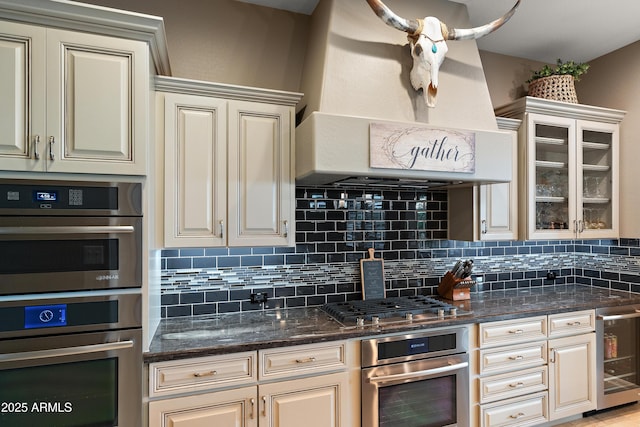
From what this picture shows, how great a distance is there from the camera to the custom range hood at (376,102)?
6.61 feet

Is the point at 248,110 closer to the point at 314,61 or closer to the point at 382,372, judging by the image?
the point at 314,61

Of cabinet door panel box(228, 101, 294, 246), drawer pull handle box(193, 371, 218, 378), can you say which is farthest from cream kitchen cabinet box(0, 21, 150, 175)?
drawer pull handle box(193, 371, 218, 378)

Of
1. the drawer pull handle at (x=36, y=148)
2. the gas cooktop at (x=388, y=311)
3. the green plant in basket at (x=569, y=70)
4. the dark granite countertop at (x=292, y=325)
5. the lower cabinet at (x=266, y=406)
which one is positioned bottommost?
the lower cabinet at (x=266, y=406)

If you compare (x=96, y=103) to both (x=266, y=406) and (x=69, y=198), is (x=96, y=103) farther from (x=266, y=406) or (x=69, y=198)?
(x=266, y=406)

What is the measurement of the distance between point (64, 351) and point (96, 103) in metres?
1.07

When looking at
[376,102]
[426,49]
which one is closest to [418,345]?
[376,102]

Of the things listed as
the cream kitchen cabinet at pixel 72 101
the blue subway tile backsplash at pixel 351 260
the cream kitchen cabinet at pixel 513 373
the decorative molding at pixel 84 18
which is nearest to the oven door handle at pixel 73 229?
the cream kitchen cabinet at pixel 72 101

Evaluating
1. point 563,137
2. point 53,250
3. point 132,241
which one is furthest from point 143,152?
point 563,137

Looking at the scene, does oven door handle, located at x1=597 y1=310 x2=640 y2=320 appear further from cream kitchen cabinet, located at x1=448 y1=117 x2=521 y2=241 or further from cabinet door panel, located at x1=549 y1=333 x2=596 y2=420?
cream kitchen cabinet, located at x1=448 y1=117 x2=521 y2=241

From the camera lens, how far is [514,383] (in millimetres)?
2412

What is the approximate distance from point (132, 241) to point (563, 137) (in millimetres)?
3125

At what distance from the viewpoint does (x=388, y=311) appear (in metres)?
2.29

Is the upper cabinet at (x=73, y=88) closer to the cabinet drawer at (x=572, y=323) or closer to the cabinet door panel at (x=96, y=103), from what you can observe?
the cabinet door panel at (x=96, y=103)

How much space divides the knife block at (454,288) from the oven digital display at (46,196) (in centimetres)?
248
